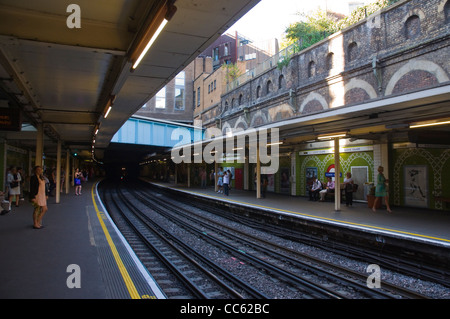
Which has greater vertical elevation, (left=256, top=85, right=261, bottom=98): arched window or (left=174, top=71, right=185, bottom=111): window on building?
(left=174, top=71, right=185, bottom=111): window on building

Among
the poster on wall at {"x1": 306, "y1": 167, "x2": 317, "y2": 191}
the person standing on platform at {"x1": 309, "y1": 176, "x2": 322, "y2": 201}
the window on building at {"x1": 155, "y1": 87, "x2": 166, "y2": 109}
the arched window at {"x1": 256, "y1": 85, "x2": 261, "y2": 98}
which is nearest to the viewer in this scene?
the person standing on platform at {"x1": 309, "y1": 176, "x2": 322, "y2": 201}

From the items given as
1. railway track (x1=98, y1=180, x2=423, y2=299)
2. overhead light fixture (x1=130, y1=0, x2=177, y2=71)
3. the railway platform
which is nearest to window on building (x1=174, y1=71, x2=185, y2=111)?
railway track (x1=98, y1=180, x2=423, y2=299)

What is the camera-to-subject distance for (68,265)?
4.97 metres

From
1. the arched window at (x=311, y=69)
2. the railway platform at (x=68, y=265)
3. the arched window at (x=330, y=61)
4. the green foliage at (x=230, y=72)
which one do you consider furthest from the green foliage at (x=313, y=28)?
the railway platform at (x=68, y=265)

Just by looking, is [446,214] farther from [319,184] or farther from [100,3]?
[100,3]

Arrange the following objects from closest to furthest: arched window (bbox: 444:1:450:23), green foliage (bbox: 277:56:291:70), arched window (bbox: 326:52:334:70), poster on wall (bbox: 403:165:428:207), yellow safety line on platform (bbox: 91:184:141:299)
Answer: yellow safety line on platform (bbox: 91:184:141:299) < poster on wall (bbox: 403:165:428:207) < arched window (bbox: 444:1:450:23) < arched window (bbox: 326:52:334:70) < green foliage (bbox: 277:56:291:70)

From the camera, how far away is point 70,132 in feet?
50.6

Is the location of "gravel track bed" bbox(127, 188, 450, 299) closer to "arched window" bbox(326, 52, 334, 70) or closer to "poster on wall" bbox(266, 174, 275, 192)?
"poster on wall" bbox(266, 174, 275, 192)

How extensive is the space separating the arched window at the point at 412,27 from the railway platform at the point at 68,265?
15.1 m

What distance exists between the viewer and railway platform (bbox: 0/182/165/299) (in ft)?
13.0

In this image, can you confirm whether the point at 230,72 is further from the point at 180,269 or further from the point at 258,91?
the point at 180,269

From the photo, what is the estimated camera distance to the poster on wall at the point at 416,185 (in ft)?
37.0

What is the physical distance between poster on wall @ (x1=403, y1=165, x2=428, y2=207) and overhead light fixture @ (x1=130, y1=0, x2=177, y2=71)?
11.1 metres

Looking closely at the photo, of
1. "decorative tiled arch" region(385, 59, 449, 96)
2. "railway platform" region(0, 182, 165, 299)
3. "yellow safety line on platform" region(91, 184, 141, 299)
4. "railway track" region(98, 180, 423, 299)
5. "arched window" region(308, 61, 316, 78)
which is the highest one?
"arched window" region(308, 61, 316, 78)
